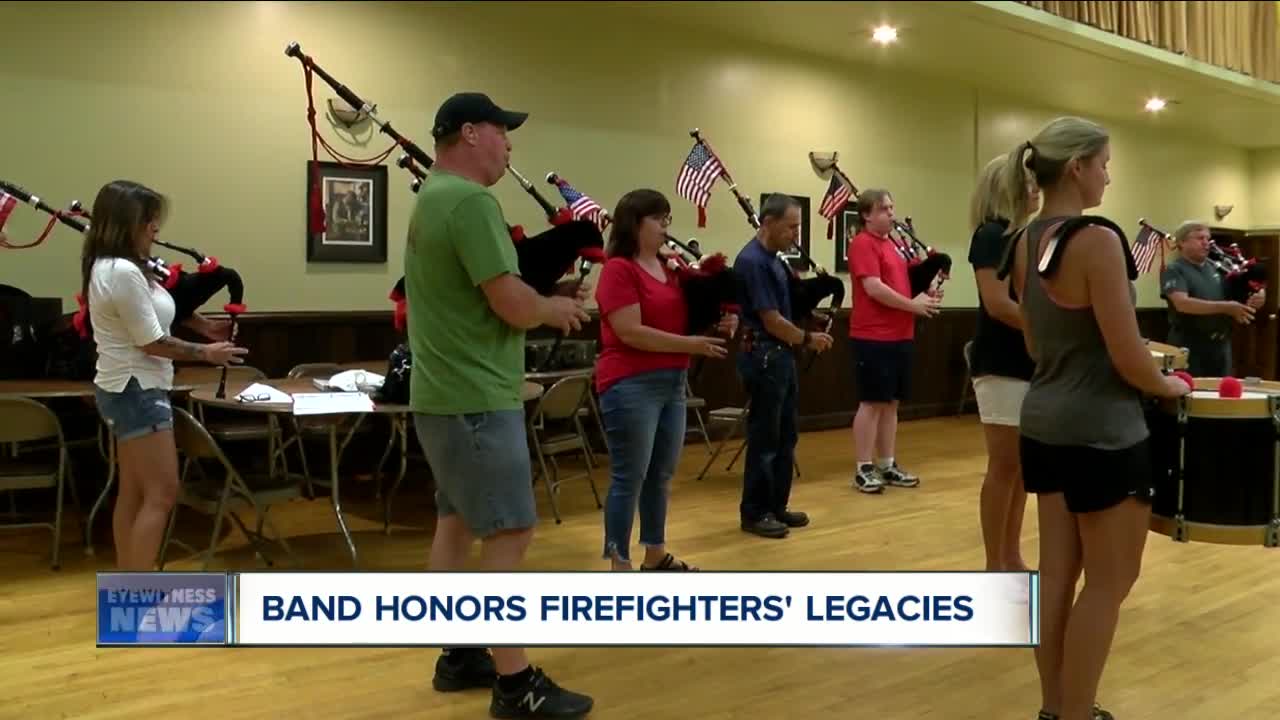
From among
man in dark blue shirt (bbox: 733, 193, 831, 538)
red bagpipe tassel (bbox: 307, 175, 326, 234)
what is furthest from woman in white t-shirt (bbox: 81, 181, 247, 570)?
red bagpipe tassel (bbox: 307, 175, 326, 234)

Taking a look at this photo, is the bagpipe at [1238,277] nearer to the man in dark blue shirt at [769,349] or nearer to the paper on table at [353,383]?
the man in dark blue shirt at [769,349]

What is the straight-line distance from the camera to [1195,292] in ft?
19.4

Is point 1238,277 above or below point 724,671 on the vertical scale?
above

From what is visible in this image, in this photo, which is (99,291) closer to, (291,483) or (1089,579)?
(291,483)

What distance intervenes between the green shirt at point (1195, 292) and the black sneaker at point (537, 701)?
4.58 meters

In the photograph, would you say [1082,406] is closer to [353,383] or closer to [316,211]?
[353,383]

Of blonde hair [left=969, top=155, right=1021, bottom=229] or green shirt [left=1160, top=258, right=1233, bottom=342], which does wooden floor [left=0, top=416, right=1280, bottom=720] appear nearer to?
blonde hair [left=969, top=155, right=1021, bottom=229]

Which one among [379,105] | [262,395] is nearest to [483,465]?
[262,395]

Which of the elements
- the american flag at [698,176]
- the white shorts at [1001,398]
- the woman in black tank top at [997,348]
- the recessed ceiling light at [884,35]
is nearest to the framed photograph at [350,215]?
the american flag at [698,176]

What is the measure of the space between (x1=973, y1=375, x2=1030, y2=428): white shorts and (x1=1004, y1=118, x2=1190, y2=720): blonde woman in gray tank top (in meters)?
0.82

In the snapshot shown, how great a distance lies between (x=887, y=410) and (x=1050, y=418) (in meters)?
3.64

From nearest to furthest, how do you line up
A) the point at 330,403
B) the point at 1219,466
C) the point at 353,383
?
the point at 1219,466 → the point at 330,403 → the point at 353,383

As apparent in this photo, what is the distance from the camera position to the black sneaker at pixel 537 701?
2627mm

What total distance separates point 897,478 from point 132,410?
13.5 ft
